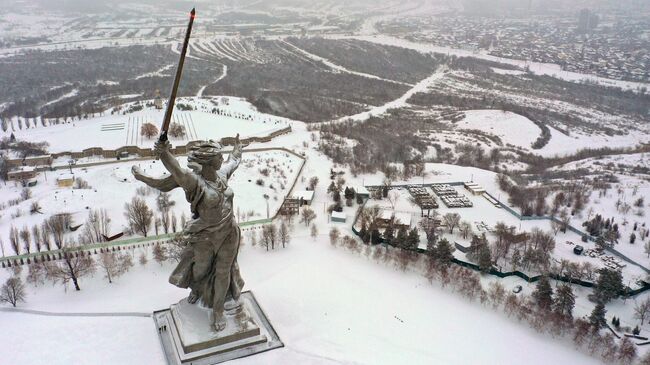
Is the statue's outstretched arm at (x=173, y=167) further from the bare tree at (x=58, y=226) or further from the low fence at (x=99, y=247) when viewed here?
the bare tree at (x=58, y=226)

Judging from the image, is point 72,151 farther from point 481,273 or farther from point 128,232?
point 481,273

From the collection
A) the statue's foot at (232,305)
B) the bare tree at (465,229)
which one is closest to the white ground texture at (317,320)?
the statue's foot at (232,305)

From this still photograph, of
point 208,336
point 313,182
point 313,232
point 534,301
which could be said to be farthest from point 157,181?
point 313,182

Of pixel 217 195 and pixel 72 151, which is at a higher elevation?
pixel 217 195

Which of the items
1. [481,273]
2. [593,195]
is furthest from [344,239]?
[593,195]

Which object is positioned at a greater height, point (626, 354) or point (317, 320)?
point (317, 320)

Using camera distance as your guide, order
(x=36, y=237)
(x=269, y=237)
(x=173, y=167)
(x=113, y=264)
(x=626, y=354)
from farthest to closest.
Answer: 1. (x=269, y=237)
2. (x=36, y=237)
3. (x=113, y=264)
4. (x=626, y=354)
5. (x=173, y=167)

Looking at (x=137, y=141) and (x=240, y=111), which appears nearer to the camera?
(x=137, y=141)

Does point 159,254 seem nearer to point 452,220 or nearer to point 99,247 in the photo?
point 99,247
